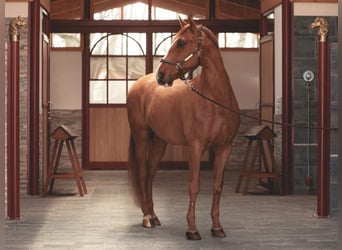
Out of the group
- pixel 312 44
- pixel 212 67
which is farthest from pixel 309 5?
pixel 212 67

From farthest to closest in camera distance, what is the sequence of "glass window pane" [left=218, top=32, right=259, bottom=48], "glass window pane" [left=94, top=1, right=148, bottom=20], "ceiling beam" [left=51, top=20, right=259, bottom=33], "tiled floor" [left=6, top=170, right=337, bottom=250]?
"glass window pane" [left=218, top=32, right=259, bottom=48] → "glass window pane" [left=94, top=1, right=148, bottom=20] → "ceiling beam" [left=51, top=20, right=259, bottom=33] → "tiled floor" [left=6, top=170, right=337, bottom=250]

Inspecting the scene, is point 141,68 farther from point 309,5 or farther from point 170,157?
point 309,5

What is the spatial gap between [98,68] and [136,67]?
600 mm

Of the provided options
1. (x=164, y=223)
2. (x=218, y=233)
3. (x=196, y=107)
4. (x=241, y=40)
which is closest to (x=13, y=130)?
(x=164, y=223)

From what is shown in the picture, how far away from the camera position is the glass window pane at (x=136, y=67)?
10367 mm

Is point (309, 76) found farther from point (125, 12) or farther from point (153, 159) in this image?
point (125, 12)

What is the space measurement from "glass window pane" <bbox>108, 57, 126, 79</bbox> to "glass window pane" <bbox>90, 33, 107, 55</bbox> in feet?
0.59

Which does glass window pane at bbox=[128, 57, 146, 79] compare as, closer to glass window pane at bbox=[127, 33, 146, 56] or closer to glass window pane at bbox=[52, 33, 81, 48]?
glass window pane at bbox=[127, 33, 146, 56]

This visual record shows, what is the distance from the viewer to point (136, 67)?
10383mm

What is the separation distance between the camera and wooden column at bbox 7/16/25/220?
220 inches

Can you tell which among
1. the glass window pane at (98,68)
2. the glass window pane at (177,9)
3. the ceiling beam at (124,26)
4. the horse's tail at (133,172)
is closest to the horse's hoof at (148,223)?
the horse's tail at (133,172)

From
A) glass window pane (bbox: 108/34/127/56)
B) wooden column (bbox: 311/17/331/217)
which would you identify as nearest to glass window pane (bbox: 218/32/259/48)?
glass window pane (bbox: 108/34/127/56)

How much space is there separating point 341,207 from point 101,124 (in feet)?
27.1

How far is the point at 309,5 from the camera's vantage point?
7367mm
